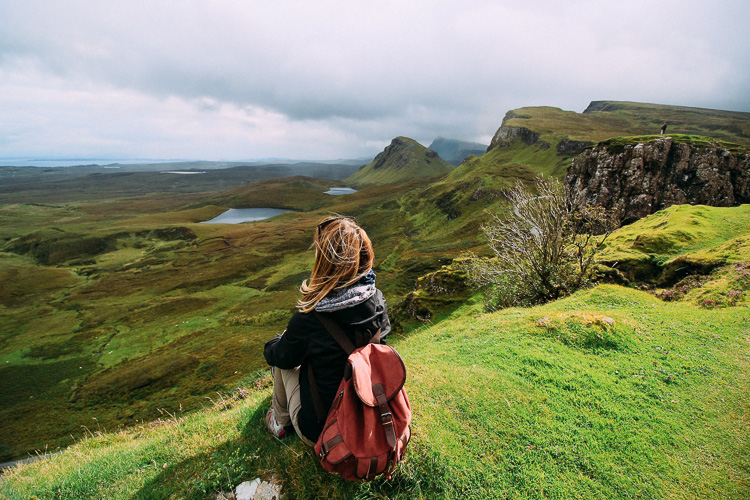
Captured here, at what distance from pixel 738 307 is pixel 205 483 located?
19.2m

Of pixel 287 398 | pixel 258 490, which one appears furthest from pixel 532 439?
pixel 258 490

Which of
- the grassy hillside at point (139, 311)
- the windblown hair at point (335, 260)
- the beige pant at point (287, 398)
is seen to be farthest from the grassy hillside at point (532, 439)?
the grassy hillside at point (139, 311)

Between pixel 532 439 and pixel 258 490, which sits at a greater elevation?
pixel 258 490

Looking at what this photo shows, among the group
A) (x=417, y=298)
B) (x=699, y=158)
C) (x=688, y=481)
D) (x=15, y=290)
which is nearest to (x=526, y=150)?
(x=699, y=158)

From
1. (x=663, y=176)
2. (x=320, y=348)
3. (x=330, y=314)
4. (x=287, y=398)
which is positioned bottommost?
(x=287, y=398)

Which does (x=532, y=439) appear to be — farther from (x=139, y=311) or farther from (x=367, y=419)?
(x=139, y=311)

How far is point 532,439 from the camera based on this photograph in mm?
6066

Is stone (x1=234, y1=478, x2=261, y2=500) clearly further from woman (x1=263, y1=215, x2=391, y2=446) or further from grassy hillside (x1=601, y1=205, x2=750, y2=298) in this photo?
grassy hillside (x1=601, y1=205, x2=750, y2=298)

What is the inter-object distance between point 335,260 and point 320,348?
1.38 metres

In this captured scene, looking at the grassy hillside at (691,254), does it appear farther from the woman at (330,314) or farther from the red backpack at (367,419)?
the woman at (330,314)

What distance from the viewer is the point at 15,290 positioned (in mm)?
86312

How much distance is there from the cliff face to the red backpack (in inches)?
1974

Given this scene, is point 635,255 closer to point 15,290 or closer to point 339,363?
point 339,363

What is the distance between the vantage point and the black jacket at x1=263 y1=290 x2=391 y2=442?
4488 mm
